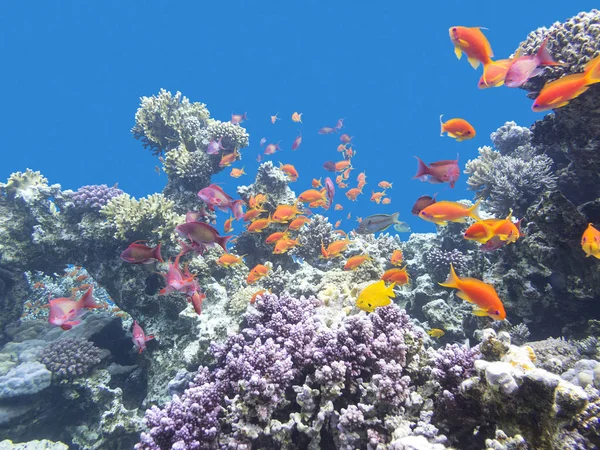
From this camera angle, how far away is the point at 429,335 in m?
5.23

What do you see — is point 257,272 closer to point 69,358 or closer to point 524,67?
point 69,358

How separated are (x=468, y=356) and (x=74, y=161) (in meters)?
141

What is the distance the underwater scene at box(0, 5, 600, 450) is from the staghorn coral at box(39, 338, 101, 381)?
0.06 meters

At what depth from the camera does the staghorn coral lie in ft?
20.1

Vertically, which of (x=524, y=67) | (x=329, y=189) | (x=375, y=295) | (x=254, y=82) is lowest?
(x=375, y=295)

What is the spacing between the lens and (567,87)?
3275 millimetres

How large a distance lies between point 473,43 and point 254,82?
378ft

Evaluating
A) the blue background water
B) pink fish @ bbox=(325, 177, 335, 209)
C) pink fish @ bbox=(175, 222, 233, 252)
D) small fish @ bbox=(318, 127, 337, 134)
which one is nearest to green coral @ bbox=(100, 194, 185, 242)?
pink fish @ bbox=(175, 222, 233, 252)

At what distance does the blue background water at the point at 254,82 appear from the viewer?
96062 mm

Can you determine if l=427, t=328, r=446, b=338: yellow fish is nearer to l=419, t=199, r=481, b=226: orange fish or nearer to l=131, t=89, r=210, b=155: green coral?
l=419, t=199, r=481, b=226: orange fish

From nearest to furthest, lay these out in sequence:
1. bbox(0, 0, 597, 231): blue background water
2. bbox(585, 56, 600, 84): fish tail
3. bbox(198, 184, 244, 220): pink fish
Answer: bbox(585, 56, 600, 84): fish tail
bbox(198, 184, 244, 220): pink fish
bbox(0, 0, 597, 231): blue background water

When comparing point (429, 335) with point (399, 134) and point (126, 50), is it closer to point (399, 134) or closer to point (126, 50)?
point (399, 134)

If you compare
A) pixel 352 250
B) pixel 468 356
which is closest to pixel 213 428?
pixel 468 356

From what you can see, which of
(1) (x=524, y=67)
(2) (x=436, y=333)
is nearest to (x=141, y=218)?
(2) (x=436, y=333)
